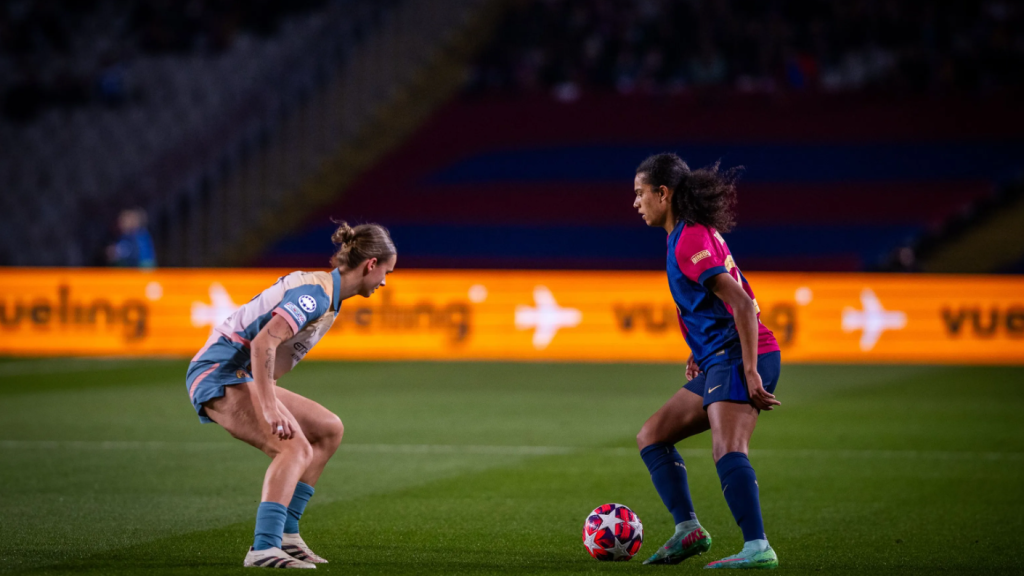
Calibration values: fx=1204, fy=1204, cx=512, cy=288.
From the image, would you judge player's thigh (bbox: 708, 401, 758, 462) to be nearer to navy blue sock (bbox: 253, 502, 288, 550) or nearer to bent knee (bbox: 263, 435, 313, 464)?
bent knee (bbox: 263, 435, 313, 464)

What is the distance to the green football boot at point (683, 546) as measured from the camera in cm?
561

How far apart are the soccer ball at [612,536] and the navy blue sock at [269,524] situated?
1490 mm

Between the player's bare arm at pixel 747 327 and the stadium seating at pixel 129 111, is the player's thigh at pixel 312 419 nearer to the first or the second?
the player's bare arm at pixel 747 327

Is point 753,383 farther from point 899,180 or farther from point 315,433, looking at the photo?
point 899,180

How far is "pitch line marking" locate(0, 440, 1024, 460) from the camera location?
9.23m

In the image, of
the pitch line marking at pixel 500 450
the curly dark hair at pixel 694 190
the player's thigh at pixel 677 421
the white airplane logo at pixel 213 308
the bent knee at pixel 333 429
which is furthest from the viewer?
the white airplane logo at pixel 213 308

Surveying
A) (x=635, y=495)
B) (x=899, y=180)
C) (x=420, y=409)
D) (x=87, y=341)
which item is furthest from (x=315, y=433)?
(x=899, y=180)

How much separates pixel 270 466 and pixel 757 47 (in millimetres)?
21441

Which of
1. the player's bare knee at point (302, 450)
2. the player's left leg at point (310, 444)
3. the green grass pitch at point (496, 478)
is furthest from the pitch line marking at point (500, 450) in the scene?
the player's bare knee at point (302, 450)

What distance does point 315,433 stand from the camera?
568cm

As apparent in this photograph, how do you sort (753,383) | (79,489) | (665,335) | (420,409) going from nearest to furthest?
(753,383), (79,489), (420,409), (665,335)

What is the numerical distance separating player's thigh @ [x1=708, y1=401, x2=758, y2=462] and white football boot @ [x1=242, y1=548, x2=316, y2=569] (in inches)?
76.2

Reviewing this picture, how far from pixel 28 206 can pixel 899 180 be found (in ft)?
59.0

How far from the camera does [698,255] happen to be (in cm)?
528
